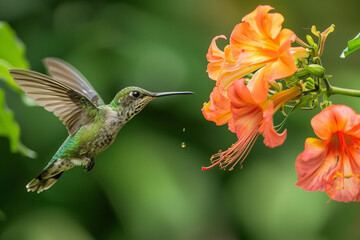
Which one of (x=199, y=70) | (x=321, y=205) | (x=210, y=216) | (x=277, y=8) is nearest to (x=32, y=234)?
(x=210, y=216)

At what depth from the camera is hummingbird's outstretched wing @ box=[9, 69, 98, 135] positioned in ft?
6.73

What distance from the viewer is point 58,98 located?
225 centimetres

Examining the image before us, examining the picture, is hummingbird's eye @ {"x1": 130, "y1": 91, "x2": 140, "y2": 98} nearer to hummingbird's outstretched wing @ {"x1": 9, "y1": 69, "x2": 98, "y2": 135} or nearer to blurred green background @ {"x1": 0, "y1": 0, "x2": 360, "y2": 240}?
hummingbird's outstretched wing @ {"x1": 9, "y1": 69, "x2": 98, "y2": 135}

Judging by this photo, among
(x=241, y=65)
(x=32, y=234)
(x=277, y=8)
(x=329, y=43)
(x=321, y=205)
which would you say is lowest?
(x=321, y=205)

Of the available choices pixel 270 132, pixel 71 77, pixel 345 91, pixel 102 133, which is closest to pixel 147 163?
pixel 71 77

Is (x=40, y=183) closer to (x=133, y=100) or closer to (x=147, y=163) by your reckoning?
(x=133, y=100)

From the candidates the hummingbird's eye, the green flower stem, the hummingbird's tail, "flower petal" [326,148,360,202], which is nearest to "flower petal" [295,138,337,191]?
"flower petal" [326,148,360,202]

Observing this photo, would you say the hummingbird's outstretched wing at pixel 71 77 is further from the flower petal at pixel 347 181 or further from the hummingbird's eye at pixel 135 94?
the flower petal at pixel 347 181

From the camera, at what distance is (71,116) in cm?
236

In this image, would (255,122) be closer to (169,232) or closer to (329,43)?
(169,232)

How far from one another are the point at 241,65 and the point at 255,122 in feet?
0.56

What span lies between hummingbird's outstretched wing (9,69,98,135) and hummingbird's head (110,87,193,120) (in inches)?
5.3

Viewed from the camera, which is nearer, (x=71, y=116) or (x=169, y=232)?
(x=71, y=116)

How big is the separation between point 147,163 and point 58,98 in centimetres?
244
